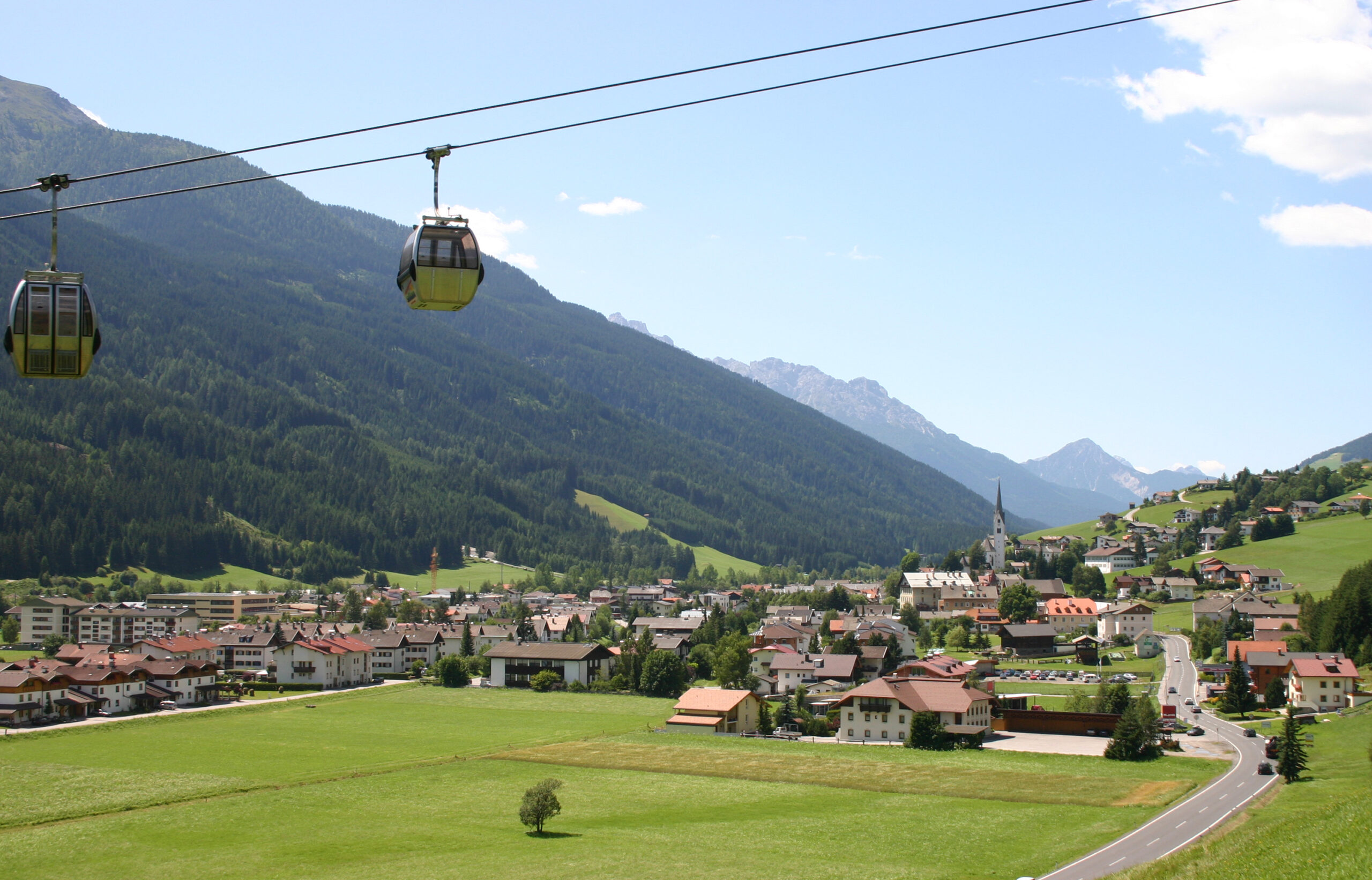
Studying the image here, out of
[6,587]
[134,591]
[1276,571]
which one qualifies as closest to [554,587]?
[134,591]

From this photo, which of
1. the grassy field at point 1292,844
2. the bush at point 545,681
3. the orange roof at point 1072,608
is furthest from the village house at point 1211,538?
the grassy field at point 1292,844

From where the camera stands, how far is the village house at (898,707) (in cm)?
6175

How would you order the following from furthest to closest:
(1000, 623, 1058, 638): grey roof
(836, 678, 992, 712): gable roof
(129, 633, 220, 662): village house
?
1. (1000, 623, 1058, 638): grey roof
2. (129, 633, 220, 662): village house
3. (836, 678, 992, 712): gable roof

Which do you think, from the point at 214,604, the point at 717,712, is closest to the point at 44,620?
the point at 214,604

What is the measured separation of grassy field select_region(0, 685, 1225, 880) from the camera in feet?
119

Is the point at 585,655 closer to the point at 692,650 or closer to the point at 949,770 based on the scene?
the point at 692,650

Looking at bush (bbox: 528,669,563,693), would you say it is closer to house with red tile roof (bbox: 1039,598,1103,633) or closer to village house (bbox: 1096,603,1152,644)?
house with red tile roof (bbox: 1039,598,1103,633)

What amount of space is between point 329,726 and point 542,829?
32.4 meters

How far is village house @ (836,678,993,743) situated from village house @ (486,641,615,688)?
3045cm

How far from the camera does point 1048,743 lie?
5962 centimetres

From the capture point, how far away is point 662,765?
179 ft

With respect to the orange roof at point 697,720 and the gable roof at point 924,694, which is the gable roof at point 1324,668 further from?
the orange roof at point 697,720

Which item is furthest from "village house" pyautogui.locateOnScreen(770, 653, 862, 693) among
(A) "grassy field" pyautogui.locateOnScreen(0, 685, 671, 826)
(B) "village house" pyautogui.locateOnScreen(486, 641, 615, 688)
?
(B) "village house" pyautogui.locateOnScreen(486, 641, 615, 688)

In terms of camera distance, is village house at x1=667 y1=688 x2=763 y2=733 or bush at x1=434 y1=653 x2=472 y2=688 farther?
bush at x1=434 y1=653 x2=472 y2=688
